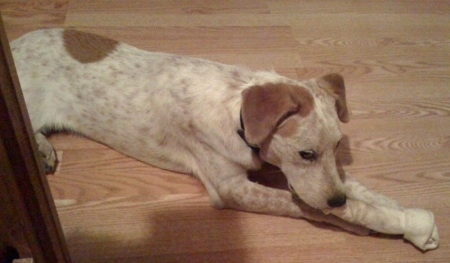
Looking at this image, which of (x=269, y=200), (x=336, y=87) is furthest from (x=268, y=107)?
(x=269, y=200)

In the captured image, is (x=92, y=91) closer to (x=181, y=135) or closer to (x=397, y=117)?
(x=181, y=135)

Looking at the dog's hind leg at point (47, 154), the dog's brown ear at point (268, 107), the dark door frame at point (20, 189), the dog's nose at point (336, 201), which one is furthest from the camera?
the dog's hind leg at point (47, 154)

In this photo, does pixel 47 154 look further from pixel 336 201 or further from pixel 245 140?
pixel 336 201

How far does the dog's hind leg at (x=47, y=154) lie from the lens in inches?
69.4

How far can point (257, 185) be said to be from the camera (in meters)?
1.64

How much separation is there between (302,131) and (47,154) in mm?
1038

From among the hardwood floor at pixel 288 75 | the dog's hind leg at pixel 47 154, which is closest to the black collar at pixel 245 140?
the hardwood floor at pixel 288 75

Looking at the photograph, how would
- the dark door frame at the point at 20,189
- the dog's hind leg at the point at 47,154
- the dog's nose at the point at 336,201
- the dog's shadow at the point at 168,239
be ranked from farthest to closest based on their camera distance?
the dog's hind leg at the point at 47,154 < the dog's shadow at the point at 168,239 < the dog's nose at the point at 336,201 < the dark door frame at the point at 20,189

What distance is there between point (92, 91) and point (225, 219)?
722 millimetres

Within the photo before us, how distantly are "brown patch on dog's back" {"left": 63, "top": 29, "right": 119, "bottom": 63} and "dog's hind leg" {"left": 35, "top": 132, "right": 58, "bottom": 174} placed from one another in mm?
364

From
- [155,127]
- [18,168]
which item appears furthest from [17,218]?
[155,127]

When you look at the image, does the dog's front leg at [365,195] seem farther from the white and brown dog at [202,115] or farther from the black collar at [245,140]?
the black collar at [245,140]

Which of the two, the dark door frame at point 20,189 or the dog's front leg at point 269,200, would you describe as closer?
the dark door frame at point 20,189

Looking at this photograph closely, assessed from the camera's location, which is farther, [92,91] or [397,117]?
[397,117]
